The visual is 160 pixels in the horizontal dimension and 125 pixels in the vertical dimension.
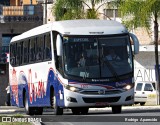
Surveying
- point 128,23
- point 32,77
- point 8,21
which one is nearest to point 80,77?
point 32,77

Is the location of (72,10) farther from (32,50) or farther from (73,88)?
(73,88)

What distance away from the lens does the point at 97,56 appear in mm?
26094

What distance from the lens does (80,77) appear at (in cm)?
2569

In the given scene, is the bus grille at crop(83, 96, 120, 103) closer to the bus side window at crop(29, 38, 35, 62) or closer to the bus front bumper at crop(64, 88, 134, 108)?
the bus front bumper at crop(64, 88, 134, 108)

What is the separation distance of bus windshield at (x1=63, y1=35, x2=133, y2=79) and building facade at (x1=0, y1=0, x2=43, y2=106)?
32.3 metres

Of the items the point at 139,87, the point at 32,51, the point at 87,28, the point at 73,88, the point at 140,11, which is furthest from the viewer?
the point at 139,87

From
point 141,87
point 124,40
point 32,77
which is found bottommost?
point 141,87

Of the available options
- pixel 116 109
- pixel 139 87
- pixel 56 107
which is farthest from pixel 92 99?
pixel 139 87

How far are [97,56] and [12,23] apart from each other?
33714 mm

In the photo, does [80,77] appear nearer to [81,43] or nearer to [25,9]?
[81,43]

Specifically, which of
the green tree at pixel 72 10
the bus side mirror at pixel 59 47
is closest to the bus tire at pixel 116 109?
the bus side mirror at pixel 59 47

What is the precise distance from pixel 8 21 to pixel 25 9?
5.43 ft

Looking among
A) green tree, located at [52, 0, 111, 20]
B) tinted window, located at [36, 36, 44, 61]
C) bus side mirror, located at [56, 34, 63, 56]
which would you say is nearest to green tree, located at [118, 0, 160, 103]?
green tree, located at [52, 0, 111, 20]

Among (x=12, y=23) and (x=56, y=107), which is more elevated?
(x=56, y=107)
